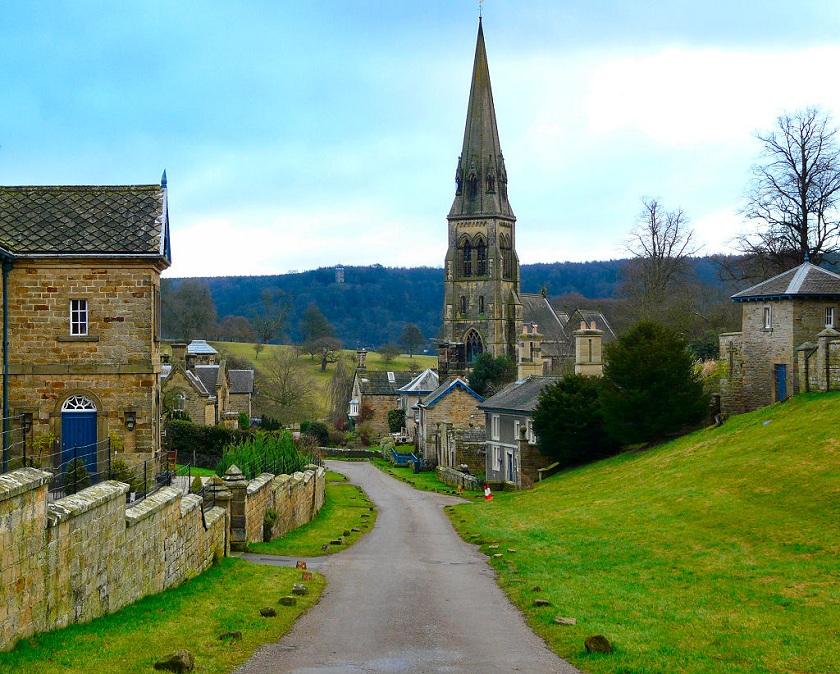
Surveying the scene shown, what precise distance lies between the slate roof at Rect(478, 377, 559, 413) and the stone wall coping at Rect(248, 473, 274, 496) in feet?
74.9

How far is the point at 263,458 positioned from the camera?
2909 cm

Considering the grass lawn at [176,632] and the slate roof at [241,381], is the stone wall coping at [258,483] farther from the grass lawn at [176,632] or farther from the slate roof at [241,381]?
the slate roof at [241,381]

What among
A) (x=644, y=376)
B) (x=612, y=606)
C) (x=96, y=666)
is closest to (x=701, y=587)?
(x=612, y=606)

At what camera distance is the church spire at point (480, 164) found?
10981 cm

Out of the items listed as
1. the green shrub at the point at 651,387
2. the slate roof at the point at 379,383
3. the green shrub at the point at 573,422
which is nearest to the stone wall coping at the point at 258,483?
the green shrub at the point at 651,387

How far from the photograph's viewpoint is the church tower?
111 meters

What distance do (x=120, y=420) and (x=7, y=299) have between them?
423 centimetres

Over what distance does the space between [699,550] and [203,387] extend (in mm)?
46824

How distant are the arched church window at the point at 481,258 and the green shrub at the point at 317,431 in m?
33.1

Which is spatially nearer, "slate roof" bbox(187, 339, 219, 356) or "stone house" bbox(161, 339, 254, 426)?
"stone house" bbox(161, 339, 254, 426)

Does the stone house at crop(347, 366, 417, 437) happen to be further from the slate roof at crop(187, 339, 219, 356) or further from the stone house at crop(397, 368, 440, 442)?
the slate roof at crop(187, 339, 219, 356)

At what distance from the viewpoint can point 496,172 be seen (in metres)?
112

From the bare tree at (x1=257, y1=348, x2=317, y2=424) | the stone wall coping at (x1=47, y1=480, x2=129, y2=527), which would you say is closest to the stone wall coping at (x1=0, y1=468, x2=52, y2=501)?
the stone wall coping at (x1=47, y1=480, x2=129, y2=527)

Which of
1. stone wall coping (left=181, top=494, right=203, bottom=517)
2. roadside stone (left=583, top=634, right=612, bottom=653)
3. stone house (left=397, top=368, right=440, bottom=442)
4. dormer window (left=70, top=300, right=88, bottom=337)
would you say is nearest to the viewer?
roadside stone (left=583, top=634, right=612, bottom=653)
